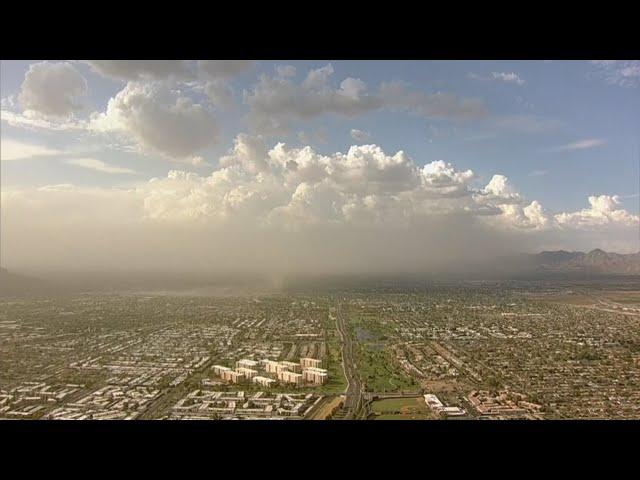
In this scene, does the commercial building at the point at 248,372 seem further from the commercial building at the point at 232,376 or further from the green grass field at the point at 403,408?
the green grass field at the point at 403,408

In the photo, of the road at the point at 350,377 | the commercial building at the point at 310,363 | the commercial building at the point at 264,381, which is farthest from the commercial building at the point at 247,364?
the road at the point at 350,377

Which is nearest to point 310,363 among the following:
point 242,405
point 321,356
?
point 321,356

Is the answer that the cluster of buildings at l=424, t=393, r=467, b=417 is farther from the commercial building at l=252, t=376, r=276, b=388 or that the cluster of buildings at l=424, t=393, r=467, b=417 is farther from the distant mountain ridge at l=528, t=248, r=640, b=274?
the distant mountain ridge at l=528, t=248, r=640, b=274

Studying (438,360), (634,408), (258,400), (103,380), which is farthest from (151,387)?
(634,408)
